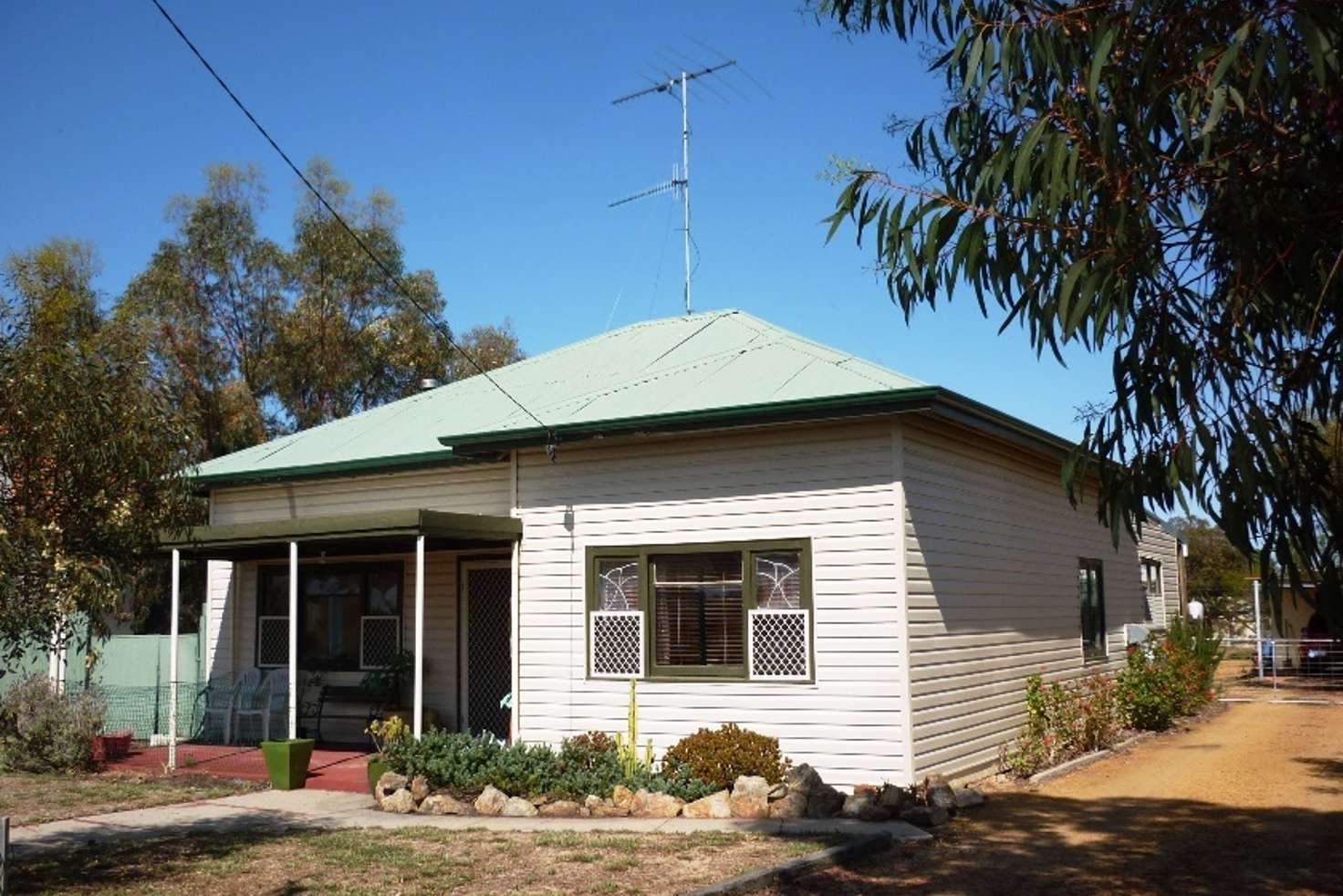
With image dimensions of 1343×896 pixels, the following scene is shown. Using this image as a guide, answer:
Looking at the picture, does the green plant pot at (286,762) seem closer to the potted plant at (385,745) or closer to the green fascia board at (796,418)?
the potted plant at (385,745)

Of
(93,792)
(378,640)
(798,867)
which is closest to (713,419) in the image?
(798,867)

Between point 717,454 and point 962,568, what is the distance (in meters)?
2.88

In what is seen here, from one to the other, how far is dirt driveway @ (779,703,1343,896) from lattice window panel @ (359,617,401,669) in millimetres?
7866

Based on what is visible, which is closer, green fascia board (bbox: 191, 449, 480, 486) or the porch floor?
the porch floor

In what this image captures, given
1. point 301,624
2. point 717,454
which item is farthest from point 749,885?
point 301,624

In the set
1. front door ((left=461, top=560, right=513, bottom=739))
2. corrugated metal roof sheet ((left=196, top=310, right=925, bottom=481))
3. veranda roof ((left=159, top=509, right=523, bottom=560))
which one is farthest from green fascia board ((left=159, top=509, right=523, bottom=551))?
Answer: front door ((left=461, top=560, right=513, bottom=739))

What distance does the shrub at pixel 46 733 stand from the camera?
14.7 metres

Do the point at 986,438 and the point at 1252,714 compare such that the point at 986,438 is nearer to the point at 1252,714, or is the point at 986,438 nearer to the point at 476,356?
the point at 1252,714

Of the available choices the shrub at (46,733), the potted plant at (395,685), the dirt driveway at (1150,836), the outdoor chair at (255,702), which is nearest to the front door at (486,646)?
the potted plant at (395,685)

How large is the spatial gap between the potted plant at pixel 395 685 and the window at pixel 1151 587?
41.3 feet

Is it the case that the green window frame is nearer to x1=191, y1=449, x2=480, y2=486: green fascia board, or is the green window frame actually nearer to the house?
the house

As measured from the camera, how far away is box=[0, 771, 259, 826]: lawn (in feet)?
39.3

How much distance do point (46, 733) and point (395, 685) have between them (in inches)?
156

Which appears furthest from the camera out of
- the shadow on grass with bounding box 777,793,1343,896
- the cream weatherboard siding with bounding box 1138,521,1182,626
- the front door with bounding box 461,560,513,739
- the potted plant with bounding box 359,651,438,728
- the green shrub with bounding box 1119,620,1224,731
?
the cream weatherboard siding with bounding box 1138,521,1182,626
